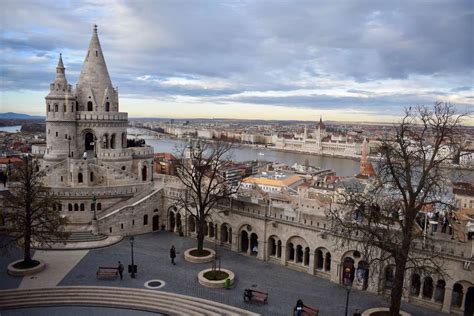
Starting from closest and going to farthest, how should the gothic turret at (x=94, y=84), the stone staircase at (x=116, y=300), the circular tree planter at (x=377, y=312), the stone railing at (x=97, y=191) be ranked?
1. the circular tree planter at (x=377, y=312)
2. the stone staircase at (x=116, y=300)
3. the stone railing at (x=97, y=191)
4. the gothic turret at (x=94, y=84)

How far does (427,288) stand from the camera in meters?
15.8

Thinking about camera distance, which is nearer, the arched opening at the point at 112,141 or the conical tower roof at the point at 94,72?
the conical tower roof at the point at 94,72

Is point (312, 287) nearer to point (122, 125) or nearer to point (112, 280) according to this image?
point (112, 280)

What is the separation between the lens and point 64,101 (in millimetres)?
27250

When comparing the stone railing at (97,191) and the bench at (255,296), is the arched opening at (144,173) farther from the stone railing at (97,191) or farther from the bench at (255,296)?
the bench at (255,296)

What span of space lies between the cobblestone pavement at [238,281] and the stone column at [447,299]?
14.8 inches

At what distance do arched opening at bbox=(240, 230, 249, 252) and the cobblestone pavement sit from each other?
2.06ft

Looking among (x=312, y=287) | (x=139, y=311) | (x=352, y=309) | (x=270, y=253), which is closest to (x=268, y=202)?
(x=270, y=253)

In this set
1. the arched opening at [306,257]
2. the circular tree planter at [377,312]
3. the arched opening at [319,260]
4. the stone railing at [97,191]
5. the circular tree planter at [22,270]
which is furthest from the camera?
the stone railing at [97,191]

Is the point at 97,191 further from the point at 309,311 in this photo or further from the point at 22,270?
the point at 309,311

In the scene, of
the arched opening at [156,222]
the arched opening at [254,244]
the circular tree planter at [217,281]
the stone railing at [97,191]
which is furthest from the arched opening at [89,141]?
the circular tree planter at [217,281]

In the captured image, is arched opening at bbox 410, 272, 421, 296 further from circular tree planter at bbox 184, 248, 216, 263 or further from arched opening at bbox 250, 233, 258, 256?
circular tree planter at bbox 184, 248, 216, 263

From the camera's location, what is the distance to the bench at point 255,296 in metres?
15.2

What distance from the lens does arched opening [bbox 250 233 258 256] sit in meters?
20.5
